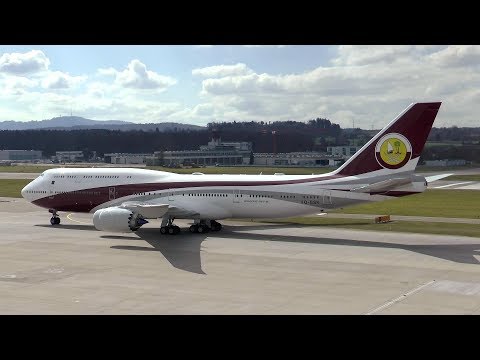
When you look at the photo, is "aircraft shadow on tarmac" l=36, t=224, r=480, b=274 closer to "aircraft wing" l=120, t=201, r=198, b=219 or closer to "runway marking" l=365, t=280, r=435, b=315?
"aircraft wing" l=120, t=201, r=198, b=219

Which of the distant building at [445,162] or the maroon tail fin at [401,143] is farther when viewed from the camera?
the distant building at [445,162]

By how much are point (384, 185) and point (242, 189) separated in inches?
429

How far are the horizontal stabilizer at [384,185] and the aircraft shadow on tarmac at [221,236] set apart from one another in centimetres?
374

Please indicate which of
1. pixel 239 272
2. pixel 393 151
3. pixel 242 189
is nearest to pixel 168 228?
pixel 242 189

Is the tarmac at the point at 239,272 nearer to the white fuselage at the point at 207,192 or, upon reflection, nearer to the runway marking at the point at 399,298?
the runway marking at the point at 399,298

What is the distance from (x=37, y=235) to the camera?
146 ft

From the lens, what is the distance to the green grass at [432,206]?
58.7 metres

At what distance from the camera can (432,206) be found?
215 feet

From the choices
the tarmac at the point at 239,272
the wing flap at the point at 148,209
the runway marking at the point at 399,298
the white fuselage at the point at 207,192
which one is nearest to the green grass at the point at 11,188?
the white fuselage at the point at 207,192

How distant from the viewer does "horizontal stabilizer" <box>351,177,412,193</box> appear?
39.7 meters

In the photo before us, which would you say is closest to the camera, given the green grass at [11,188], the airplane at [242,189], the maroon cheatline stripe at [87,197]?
the airplane at [242,189]

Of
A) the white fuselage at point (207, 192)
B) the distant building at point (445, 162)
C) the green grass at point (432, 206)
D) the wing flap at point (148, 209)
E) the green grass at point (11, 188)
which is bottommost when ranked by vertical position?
the green grass at point (432, 206)

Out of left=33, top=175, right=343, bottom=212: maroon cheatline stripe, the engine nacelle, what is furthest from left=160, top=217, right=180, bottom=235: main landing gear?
the engine nacelle

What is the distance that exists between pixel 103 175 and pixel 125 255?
571 inches
